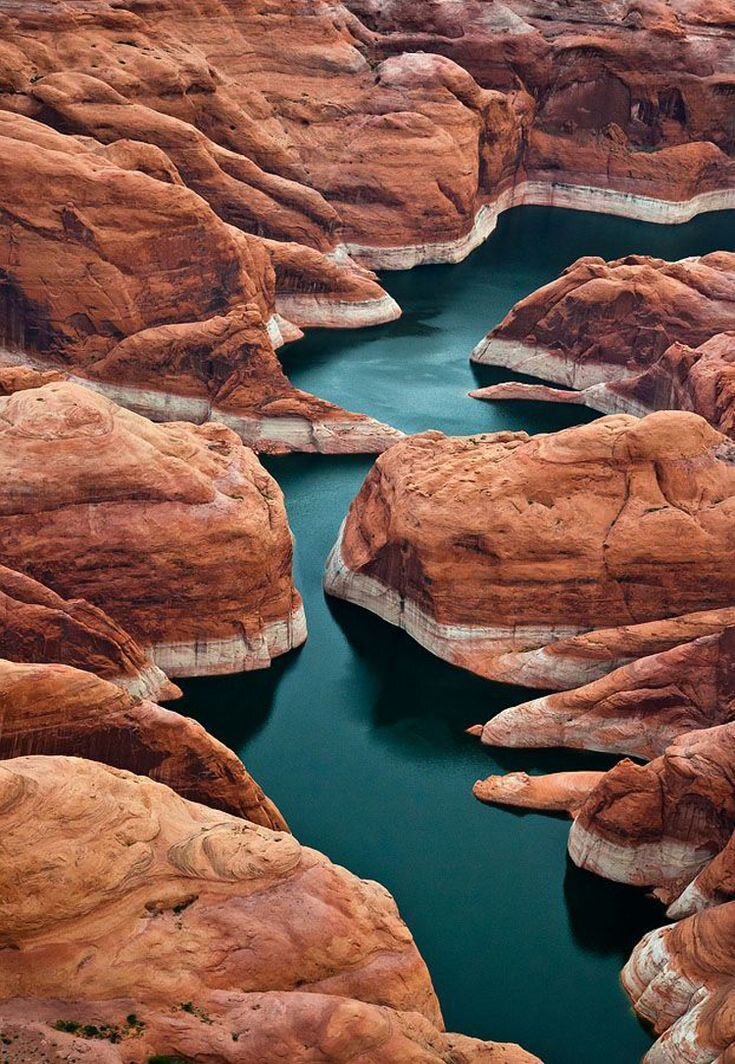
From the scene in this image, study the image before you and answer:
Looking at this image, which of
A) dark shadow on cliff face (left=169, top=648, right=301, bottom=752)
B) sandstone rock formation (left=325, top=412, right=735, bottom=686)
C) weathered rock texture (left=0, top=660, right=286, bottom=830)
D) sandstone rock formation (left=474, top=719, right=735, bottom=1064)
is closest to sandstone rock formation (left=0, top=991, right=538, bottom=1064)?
sandstone rock formation (left=474, top=719, right=735, bottom=1064)

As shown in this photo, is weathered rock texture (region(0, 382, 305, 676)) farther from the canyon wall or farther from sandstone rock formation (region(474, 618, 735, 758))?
the canyon wall

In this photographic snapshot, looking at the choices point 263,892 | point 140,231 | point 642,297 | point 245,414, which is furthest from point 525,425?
point 263,892

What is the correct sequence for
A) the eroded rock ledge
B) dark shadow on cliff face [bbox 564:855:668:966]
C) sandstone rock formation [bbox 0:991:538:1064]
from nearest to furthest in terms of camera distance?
sandstone rock formation [bbox 0:991:538:1064]
the eroded rock ledge
dark shadow on cliff face [bbox 564:855:668:966]

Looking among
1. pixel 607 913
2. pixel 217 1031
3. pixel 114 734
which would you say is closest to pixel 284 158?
pixel 607 913

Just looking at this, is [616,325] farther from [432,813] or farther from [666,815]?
[666,815]

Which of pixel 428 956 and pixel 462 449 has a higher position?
pixel 462 449

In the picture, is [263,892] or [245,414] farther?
[245,414]

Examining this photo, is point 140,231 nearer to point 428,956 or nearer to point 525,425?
point 525,425
